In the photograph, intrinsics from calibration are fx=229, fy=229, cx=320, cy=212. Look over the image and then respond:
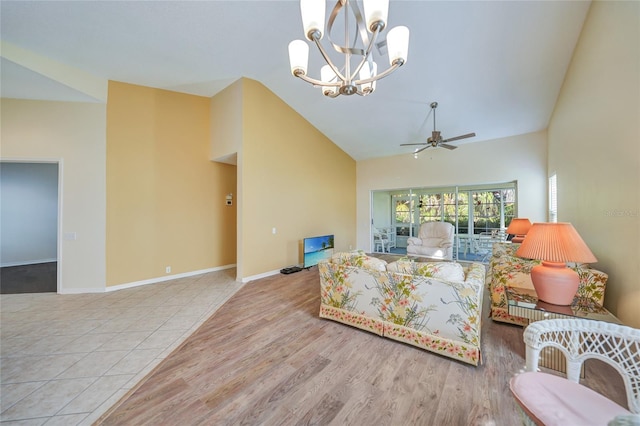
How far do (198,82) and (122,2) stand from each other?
1.77 m

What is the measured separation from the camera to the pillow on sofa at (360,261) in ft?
8.07

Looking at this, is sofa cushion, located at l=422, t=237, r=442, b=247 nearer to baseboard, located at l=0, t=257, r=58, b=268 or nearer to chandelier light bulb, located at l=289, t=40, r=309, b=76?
chandelier light bulb, located at l=289, t=40, r=309, b=76

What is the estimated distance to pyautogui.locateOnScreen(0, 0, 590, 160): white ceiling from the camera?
106 inches

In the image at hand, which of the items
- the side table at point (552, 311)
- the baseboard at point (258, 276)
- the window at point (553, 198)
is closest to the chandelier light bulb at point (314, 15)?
the side table at point (552, 311)

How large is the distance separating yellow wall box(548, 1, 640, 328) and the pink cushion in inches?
59.1

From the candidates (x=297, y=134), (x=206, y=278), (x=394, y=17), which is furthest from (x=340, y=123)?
(x=206, y=278)

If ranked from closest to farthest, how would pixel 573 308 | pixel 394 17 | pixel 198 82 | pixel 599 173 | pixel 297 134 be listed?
pixel 573 308 < pixel 599 173 < pixel 394 17 < pixel 198 82 < pixel 297 134

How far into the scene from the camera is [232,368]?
198 centimetres

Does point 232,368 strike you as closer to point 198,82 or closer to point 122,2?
point 122,2

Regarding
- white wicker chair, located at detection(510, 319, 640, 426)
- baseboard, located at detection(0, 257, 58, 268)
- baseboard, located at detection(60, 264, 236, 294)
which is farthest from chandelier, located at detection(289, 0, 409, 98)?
baseboard, located at detection(0, 257, 58, 268)

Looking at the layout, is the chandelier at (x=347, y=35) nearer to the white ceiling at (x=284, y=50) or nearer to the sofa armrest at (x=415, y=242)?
the white ceiling at (x=284, y=50)

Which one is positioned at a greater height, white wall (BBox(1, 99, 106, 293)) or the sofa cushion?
white wall (BBox(1, 99, 106, 293))

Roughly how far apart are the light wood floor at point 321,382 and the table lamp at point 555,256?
0.67 m

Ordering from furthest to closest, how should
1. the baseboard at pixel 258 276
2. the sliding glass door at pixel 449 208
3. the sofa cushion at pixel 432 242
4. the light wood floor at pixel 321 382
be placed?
1. the sofa cushion at pixel 432 242
2. the sliding glass door at pixel 449 208
3. the baseboard at pixel 258 276
4. the light wood floor at pixel 321 382
